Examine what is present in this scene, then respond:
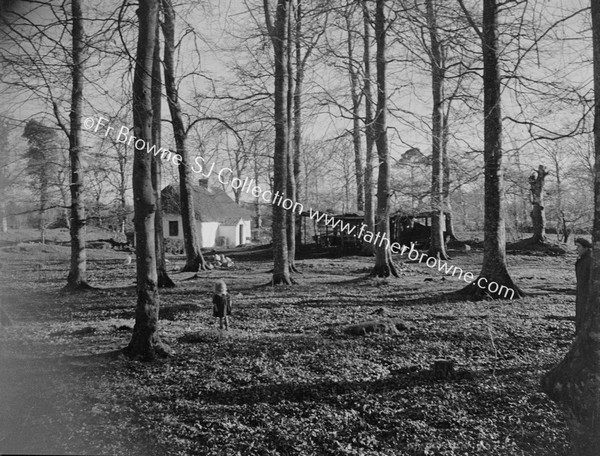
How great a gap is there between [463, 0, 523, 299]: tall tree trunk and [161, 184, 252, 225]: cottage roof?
2198cm

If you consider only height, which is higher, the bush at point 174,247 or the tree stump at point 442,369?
the bush at point 174,247

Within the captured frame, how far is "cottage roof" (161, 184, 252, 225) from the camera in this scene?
3275 centimetres

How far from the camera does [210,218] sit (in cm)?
3588

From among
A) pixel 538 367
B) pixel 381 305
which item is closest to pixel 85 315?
pixel 381 305

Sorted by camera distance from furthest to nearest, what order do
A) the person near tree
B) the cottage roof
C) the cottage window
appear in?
the cottage window → the cottage roof → the person near tree

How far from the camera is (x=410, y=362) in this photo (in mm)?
5273

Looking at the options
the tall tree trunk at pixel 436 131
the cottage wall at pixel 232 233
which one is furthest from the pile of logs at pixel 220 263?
the cottage wall at pixel 232 233

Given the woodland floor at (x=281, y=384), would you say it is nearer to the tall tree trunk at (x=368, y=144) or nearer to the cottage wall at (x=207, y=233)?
the tall tree trunk at (x=368, y=144)

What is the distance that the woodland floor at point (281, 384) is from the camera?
10.00ft

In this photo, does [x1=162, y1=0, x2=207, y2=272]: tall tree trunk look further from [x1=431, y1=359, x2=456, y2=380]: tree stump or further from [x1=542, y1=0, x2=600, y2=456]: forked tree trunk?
[x1=542, y1=0, x2=600, y2=456]: forked tree trunk

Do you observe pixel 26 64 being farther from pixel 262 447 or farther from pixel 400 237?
pixel 400 237

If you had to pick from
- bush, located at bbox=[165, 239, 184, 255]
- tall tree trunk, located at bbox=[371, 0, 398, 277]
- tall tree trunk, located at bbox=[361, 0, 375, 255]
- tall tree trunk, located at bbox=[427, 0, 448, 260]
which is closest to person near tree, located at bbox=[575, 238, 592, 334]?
tall tree trunk, located at bbox=[427, 0, 448, 260]

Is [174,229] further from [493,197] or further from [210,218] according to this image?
[493,197]

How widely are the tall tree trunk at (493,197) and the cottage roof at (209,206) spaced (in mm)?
21983
